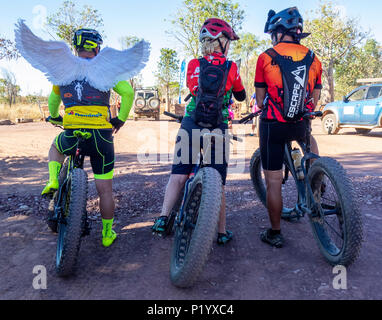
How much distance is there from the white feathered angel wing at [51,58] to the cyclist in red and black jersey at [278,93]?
1585mm

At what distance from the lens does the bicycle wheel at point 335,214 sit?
2299mm

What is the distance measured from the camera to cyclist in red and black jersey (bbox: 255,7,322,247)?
8.91ft

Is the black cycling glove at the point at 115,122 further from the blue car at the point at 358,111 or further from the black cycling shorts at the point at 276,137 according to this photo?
the blue car at the point at 358,111

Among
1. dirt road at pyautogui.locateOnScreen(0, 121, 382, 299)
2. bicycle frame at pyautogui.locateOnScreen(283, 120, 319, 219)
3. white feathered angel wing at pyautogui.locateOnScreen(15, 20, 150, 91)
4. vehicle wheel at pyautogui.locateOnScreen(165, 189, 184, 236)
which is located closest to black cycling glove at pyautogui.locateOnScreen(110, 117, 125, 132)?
white feathered angel wing at pyautogui.locateOnScreen(15, 20, 150, 91)

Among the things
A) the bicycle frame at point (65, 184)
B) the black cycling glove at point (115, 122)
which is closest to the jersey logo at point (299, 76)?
the black cycling glove at point (115, 122)

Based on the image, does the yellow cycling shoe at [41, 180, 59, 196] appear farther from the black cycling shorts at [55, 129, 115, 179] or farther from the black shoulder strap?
the black shoulder strap

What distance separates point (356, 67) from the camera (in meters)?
36.3

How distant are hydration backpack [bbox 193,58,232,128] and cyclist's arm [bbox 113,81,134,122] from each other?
2.25ft

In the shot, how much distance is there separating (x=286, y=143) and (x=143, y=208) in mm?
2079

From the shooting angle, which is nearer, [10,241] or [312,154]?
[312,154]

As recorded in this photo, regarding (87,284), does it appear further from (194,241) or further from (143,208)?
(143,208)

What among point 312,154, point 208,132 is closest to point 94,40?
point 208,132

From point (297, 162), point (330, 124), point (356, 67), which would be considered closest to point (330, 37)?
point (356, 67)

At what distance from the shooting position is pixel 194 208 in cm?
252
